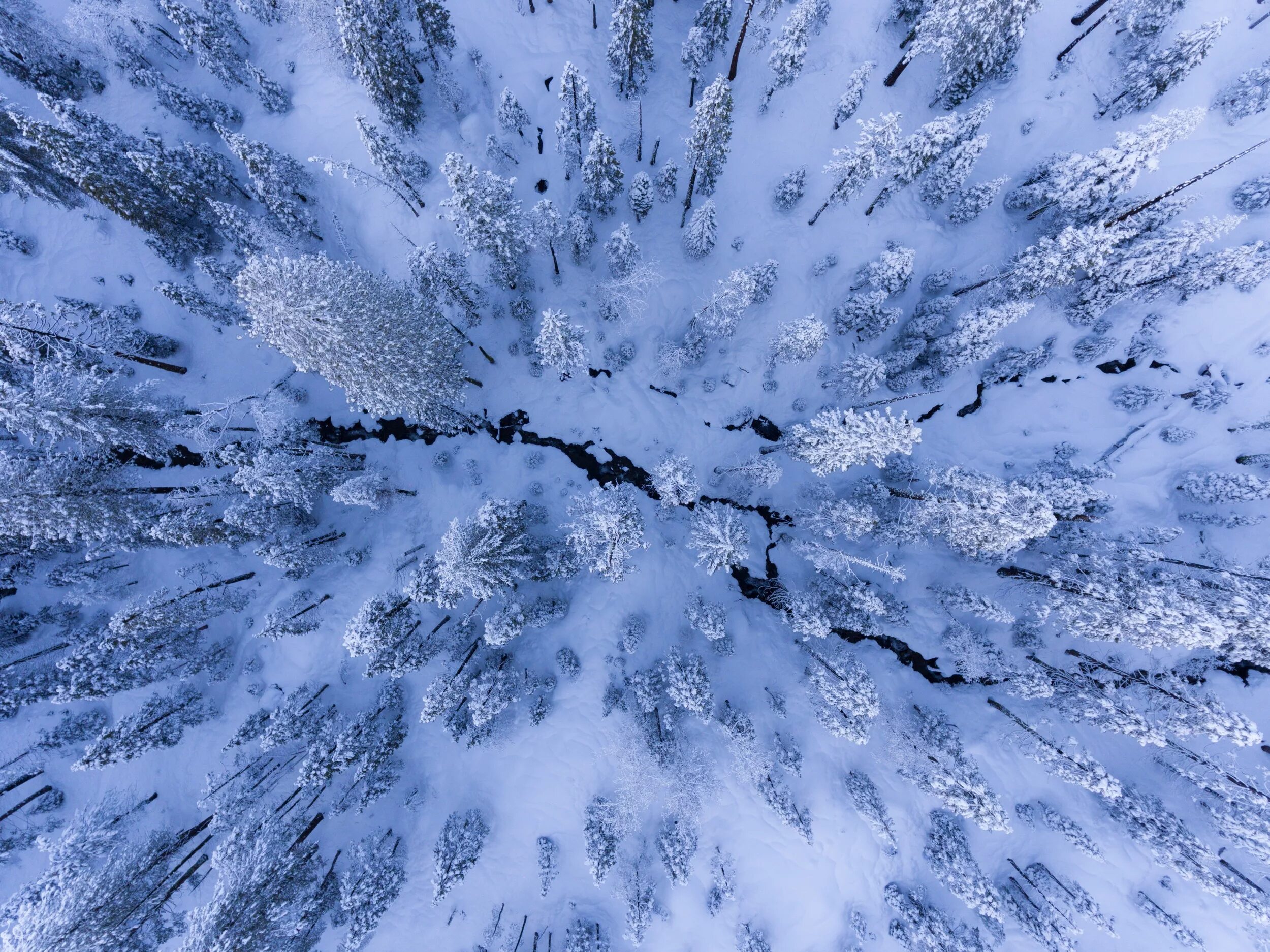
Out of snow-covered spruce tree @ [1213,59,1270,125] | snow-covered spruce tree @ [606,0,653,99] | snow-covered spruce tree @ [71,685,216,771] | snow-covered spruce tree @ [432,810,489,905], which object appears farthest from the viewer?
snow-covered spruce tree @ [1213,59,1270,125]

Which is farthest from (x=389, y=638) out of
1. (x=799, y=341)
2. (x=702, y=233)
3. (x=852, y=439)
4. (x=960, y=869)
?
(x=960, y=869)

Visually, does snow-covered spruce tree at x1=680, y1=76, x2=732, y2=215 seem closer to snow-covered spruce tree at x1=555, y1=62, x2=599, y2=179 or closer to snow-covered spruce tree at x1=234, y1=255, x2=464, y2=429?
snow-covered spruce tree at x1=555, y1=62, x2=599, y2=179

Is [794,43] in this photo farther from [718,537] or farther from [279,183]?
[279,183]

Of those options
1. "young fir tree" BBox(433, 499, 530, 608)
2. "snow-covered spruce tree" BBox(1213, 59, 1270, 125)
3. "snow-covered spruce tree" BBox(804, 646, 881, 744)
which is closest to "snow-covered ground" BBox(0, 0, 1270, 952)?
"snow-covered spruce tree" BBox(1213, 59, 1270, 125)

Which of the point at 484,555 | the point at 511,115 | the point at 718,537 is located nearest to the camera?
the point at 484,555

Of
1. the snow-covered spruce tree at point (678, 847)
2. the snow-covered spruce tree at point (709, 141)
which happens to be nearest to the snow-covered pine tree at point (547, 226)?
the snow-covered spruce tree at point (709, 141)
